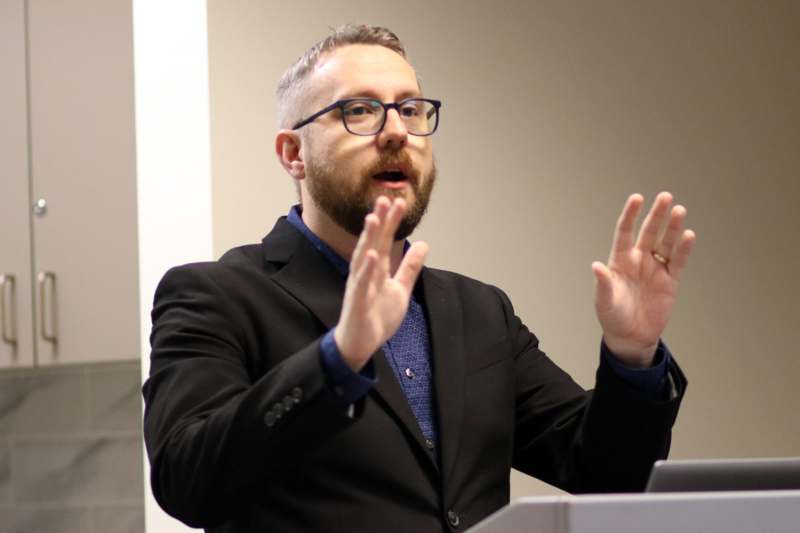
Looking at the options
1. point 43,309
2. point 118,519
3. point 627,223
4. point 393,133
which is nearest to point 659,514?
point 627,223

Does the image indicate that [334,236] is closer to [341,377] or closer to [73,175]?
[341,377]

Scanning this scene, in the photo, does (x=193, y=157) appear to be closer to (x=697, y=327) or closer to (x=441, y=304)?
(x=441, y=304)

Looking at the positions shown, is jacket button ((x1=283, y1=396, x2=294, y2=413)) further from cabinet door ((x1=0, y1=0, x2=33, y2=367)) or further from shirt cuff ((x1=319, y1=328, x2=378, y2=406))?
cabinet door ((x1=0, y1=0, x2=33, y2=367))

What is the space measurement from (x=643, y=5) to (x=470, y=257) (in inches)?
29.2

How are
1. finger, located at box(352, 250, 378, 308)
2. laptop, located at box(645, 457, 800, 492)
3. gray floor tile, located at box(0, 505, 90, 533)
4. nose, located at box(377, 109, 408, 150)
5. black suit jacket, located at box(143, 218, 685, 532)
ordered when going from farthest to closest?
gray floor tile, located at box(0, 505, 90, 533), nose, located at box(377, 109, 408, 150), black suit jacket, located at box(143, 218, 685, 532), finger, located at box(352, 250, 378, 308), laptop, located at box(645, 457, 800, 492)

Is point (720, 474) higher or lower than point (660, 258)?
lower

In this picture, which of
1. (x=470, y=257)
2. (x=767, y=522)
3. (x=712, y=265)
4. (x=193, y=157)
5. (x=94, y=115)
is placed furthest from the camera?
(x=94, y=115)

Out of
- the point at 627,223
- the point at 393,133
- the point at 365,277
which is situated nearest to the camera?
the point at 365,277

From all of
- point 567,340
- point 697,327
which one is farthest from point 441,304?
point 697,327

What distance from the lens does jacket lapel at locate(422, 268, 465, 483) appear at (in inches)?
57.8

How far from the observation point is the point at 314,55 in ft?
5.47

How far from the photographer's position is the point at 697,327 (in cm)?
267

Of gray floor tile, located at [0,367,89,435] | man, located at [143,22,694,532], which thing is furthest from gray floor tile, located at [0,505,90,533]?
man, located at [143,22,694,532]

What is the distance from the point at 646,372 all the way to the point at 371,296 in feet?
1.55
